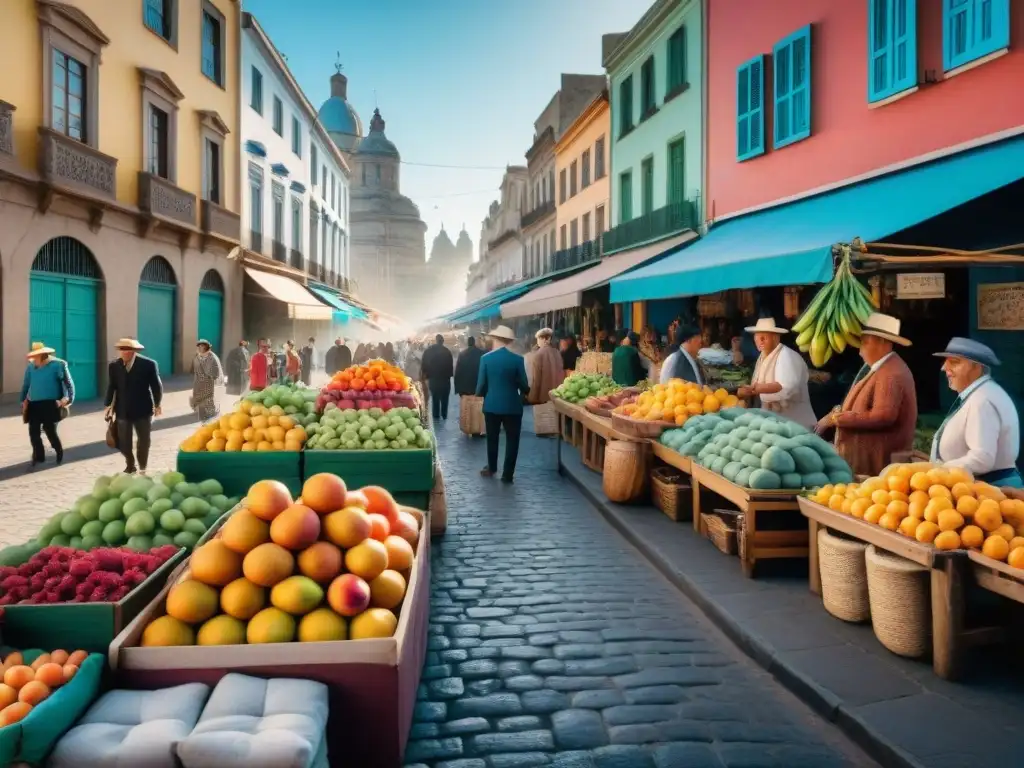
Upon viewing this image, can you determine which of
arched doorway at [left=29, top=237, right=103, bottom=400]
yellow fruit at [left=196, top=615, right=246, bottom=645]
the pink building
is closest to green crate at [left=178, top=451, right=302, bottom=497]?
yellow fruit at [left=196, top=615, right=246, bottom=645]

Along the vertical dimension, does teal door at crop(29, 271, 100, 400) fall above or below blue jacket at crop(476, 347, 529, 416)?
above

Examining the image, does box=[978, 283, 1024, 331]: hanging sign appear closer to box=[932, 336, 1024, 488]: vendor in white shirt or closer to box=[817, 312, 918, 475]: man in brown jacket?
box=[817, 312, 918, 475]: man in brown jacket

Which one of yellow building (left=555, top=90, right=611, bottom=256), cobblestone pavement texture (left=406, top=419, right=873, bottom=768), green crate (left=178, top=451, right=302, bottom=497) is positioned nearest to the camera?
cobblestone pavement texture (left=406, top=419, right=873, bottom=768)

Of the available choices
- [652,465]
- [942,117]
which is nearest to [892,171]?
[942,117]

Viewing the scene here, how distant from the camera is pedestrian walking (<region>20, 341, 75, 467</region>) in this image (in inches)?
388

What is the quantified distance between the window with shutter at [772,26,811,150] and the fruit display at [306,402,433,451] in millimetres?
9019

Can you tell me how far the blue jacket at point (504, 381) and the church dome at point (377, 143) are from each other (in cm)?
7540

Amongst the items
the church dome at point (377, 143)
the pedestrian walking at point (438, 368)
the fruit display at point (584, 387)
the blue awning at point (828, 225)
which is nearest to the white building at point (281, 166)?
the pedestrian walking at point (438, 368)

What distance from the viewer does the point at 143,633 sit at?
10.3 ft

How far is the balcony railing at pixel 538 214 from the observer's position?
113ft

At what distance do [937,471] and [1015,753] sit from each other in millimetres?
1645

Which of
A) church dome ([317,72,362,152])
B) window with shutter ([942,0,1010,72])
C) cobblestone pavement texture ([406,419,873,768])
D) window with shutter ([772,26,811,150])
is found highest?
church dome ([317,72,362,152])

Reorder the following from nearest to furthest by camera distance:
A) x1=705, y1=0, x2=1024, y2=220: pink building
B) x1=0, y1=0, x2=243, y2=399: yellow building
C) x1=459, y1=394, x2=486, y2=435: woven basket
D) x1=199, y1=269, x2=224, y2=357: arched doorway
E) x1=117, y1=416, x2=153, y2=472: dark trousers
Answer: x1=705, y1=0, x2=1024, y2=220: pink building < x1=117, y1=416, x2=153, y2=472: dark trousers < x1=459, y1=394, x2=486, y2=435: woven basket < x1=0, y1=0, x2=243, y2=399: yellow building < x1=199, y1=269, x2=224, y2=357: arched doorway

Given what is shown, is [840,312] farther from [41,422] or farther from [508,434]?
[41,422]
